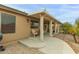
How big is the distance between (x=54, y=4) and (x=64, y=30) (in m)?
1.13

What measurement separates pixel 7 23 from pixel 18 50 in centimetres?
128

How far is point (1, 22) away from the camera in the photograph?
288 inches

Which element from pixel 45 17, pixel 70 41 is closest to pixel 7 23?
pixel 45 17

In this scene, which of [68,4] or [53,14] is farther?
[53,14]

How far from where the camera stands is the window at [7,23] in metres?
7.37

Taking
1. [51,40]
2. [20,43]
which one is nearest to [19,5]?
[20,43]

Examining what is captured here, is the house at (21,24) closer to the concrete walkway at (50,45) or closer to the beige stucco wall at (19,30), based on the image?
the beige stucco wall at (19,30)

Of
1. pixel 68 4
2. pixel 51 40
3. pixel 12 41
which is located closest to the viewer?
pixel 68 4

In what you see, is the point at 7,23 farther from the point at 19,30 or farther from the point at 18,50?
the point at 18,50

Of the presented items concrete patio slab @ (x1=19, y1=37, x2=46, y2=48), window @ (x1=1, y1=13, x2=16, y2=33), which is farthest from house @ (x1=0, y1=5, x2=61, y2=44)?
concrete patio slab @ (x1=19, y1=37, x2=46, y2=48)

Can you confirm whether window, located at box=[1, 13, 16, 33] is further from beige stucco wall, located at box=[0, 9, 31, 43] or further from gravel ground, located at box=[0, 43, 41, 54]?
gravel ground, located at box=[0, 43, 41, 54]

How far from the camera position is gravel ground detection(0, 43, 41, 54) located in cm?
692
